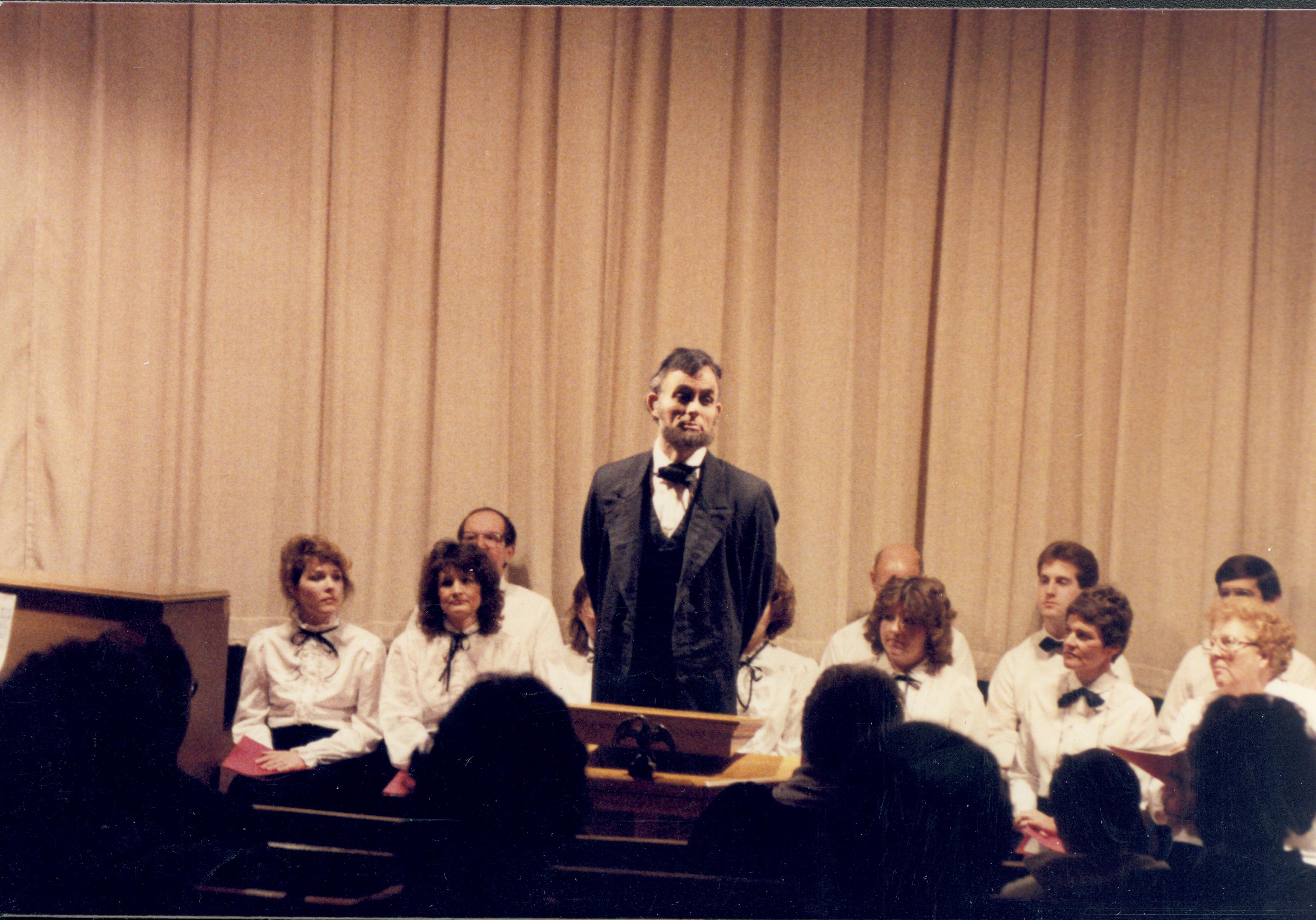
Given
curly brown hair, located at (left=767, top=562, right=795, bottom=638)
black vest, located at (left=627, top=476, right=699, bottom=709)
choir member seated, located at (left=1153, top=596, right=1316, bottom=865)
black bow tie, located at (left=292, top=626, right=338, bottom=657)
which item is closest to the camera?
black vest, located at (left=627, top=476, right=699, bottom=709)

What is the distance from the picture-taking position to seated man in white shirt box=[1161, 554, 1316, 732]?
149 inches

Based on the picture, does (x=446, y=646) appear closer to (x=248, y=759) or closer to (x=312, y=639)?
(x=312, y=639)

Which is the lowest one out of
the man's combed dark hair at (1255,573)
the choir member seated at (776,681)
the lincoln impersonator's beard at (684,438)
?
the choir member seated at (776,681)

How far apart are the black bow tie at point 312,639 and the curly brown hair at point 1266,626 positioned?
280cm

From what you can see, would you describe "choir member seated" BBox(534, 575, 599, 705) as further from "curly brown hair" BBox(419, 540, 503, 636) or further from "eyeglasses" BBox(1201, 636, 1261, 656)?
"eyeglasses" BBox(1201, 636, 1261, 656)

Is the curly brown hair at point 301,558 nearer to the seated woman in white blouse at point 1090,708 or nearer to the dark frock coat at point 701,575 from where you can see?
the dark frock coat at point 701,575

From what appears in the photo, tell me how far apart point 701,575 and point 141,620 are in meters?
1.81

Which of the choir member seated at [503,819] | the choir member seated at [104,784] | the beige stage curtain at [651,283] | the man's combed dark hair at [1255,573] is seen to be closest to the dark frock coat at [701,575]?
the choir member seated at [503,819]

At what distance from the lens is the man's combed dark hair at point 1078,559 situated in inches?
155

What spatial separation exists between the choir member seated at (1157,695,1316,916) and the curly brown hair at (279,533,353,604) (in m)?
2.75

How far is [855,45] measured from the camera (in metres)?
4.48

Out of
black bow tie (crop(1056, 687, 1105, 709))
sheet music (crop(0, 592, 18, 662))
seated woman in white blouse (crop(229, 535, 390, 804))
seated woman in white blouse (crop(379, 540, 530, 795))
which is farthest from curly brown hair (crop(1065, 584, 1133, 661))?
sheet music (crop(0, 592, 18, 662))

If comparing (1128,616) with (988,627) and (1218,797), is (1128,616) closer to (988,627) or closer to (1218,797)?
(1218,797)

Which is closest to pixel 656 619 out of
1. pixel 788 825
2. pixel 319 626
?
pixel 788 825
